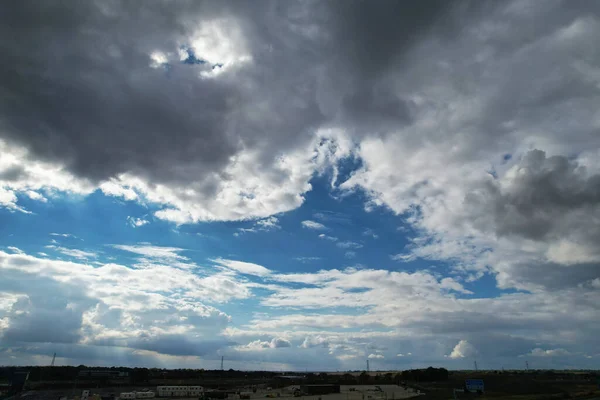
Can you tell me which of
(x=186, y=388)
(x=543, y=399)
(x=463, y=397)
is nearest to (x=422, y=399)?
(x=463, y=397)

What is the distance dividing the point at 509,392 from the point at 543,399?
29166mm

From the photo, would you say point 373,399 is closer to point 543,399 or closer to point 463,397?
point 463,397

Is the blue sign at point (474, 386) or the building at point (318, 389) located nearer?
the blue sign at point (474, 386)

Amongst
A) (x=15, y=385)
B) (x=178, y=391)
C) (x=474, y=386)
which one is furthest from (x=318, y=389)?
(x=15, y=385)

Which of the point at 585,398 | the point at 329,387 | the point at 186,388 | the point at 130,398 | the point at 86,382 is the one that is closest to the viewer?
the point at 585,398

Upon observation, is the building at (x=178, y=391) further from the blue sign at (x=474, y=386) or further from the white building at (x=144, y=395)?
the blue sign at (x=474, y=386)

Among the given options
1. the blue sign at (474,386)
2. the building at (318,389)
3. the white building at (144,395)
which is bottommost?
the white building at (144,395)

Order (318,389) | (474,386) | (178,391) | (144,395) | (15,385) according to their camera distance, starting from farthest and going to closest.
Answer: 1. (318,389)
2. (178,391)
3. (474,386)
4. (15,385)
5. (144,395)

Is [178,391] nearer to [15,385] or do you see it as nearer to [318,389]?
[15,385]

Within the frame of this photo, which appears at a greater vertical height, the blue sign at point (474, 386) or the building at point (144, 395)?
the blue sign at point (474, 386)

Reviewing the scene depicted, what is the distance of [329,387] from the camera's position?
159500 millimetres

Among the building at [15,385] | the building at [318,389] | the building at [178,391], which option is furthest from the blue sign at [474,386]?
the building at [15,385]

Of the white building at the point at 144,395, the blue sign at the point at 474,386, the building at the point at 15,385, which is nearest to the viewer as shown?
the white building at the point at 144,395

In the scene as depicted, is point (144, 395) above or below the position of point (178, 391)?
below
